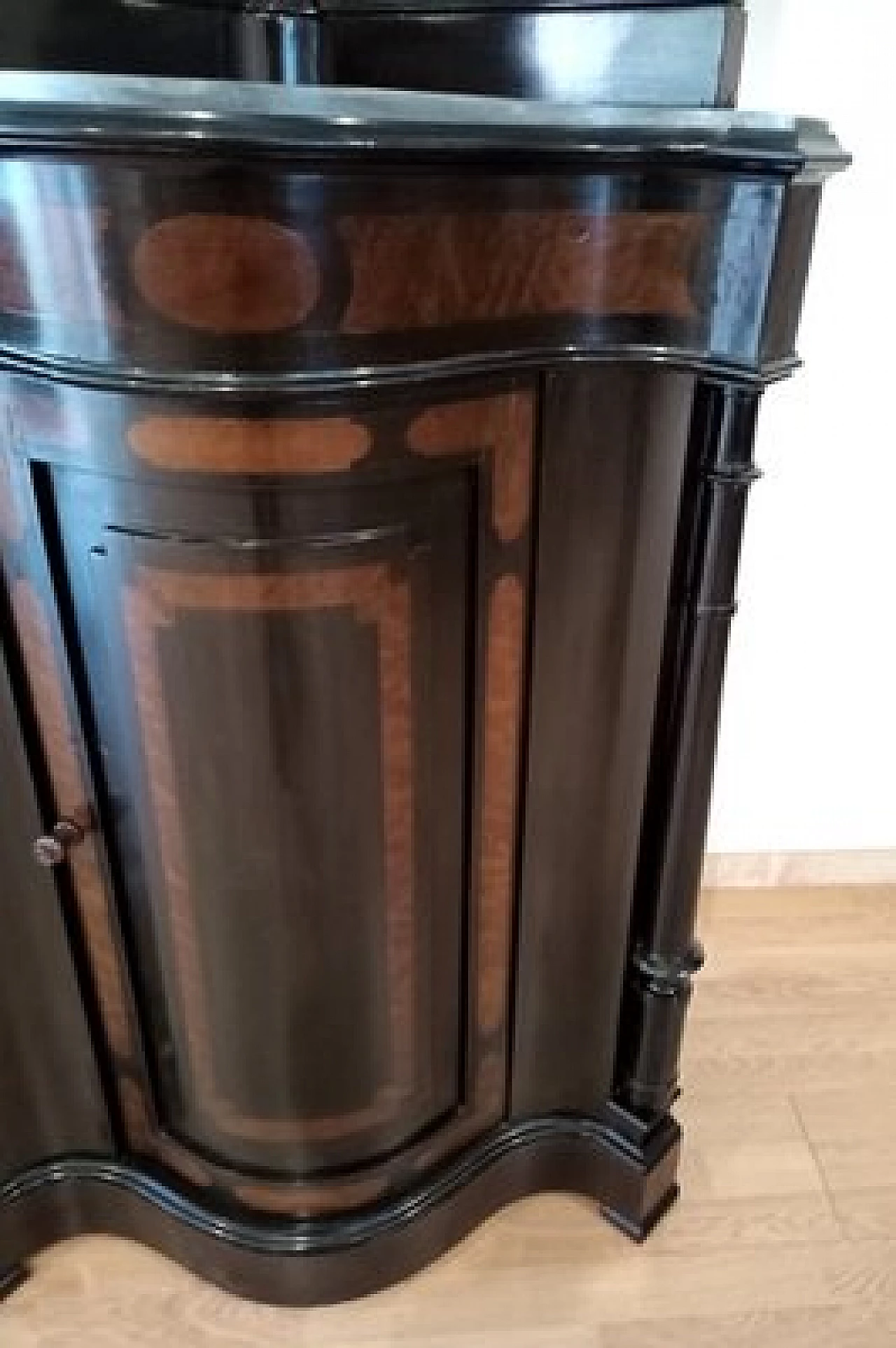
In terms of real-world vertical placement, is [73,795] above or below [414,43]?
below

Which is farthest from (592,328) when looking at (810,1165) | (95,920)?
(810,1165)

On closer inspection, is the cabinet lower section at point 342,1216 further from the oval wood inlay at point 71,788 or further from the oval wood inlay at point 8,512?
the oval wood inlay at point 8,512

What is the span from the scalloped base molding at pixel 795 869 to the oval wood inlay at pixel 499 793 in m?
0.74

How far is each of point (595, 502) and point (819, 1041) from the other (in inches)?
37.7

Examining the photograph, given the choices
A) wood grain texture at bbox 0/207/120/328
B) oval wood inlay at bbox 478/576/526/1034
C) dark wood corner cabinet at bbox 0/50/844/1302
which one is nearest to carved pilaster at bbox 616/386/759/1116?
dark wood corner cabinet at bbox 0/50/844/1302

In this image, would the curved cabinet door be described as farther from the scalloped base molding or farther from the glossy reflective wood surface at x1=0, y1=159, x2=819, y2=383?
the scalloped base molding

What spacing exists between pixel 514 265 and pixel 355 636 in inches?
10.4

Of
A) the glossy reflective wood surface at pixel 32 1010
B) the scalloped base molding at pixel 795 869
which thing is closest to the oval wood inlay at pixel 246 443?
the glossy reflective wood surface at pixel 32 1010

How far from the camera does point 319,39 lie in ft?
3.24

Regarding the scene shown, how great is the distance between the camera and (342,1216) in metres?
1.08

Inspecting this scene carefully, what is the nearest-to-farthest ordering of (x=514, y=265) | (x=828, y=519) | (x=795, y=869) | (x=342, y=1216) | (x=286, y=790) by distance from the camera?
(x=514, y=265) → (x=286, y=790) → (x=342, y=1216) → (x=828, y=519) → (x=795, y=869)

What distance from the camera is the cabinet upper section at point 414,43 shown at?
893 millimetres

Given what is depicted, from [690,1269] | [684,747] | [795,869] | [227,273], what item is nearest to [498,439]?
[227,273]

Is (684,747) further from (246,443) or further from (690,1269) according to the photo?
(690,1269)
